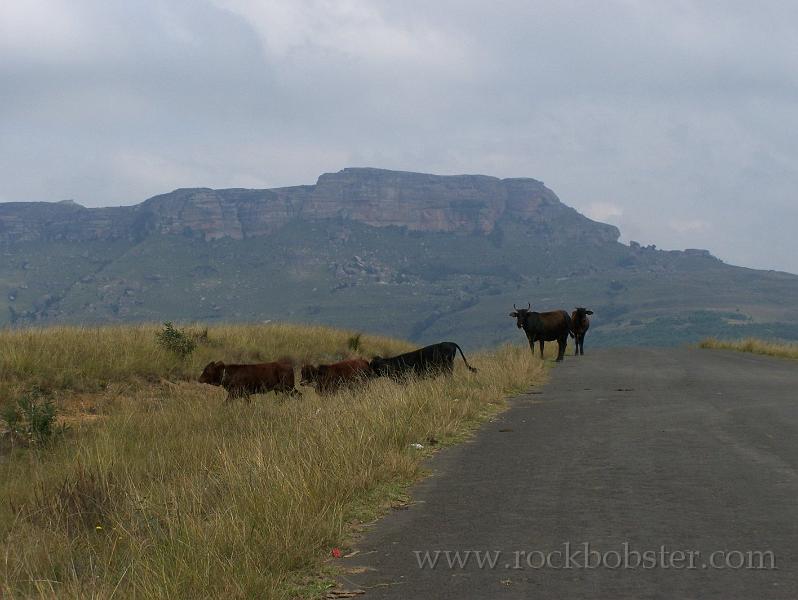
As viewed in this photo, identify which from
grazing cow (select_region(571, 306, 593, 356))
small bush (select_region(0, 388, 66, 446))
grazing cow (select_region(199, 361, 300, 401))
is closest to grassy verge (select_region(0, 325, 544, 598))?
small bush (select_region(0, 388, 66, 446))

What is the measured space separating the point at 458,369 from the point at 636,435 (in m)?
9.43

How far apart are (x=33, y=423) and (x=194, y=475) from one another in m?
5.69

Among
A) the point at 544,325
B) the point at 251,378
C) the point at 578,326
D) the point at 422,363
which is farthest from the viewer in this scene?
the point at 578,326

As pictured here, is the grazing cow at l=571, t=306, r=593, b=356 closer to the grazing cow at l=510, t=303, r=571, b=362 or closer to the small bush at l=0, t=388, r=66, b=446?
the grazing cow at l=510, t=303, r=571, b=362

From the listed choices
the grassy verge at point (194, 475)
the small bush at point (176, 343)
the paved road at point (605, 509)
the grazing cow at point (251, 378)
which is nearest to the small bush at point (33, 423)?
the grassy verge at point (194, 475)

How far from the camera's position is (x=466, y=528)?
6.69 metres

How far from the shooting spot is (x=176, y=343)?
22984 millimetres

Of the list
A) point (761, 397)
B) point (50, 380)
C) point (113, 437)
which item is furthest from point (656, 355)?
point (113, 437)

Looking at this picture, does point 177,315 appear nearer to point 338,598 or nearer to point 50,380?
point 50,380

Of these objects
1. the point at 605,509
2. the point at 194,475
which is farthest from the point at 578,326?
the point at 605,509

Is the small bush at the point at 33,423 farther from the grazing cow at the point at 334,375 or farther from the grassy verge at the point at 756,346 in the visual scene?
the grassy verge at the point at 756,346

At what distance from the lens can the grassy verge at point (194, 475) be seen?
5.79 m

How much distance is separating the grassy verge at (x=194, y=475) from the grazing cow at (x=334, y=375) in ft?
1.16

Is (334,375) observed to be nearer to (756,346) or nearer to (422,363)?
(422,363)
